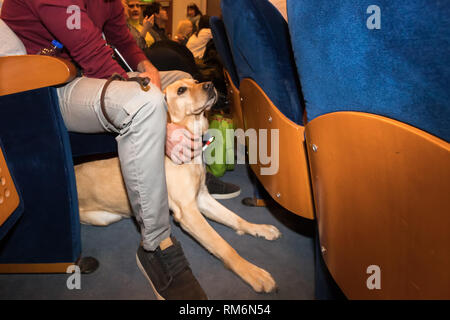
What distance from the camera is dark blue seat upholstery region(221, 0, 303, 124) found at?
101 centimetres

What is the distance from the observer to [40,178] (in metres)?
1.13

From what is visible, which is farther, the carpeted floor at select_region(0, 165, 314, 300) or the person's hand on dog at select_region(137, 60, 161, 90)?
the person's hand on dog at select_region(137, 60, 161, 90)

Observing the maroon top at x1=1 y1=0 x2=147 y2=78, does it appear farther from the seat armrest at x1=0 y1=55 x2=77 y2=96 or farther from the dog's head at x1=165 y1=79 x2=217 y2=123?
the dog's head at x1=165 y1=79 x2=217 y2=123

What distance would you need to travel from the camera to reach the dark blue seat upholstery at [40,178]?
105 centimetres

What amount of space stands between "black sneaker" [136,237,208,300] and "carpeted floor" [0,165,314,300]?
56 millimetres

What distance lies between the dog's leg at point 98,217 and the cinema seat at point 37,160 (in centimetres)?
36

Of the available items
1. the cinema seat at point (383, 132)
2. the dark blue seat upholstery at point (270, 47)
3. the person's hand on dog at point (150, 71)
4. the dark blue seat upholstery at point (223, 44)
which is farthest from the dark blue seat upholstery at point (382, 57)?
the dark blue seat upholstery at point (223, 44)

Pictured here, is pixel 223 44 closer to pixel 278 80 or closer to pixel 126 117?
pixel 278 80

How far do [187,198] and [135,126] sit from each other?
565mm

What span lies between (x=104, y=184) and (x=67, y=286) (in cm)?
52

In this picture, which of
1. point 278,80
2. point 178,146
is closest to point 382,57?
point 278,80

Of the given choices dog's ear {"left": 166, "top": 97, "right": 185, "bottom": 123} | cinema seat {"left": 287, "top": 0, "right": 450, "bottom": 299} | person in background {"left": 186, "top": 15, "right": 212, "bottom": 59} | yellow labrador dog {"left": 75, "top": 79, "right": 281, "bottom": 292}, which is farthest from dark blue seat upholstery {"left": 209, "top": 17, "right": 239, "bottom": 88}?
person in background {"left": 186, "top": 15, "right": 212, "bottom": 59}

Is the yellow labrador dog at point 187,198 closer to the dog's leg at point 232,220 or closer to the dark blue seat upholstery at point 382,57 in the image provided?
the dog's leg at point 232,220
